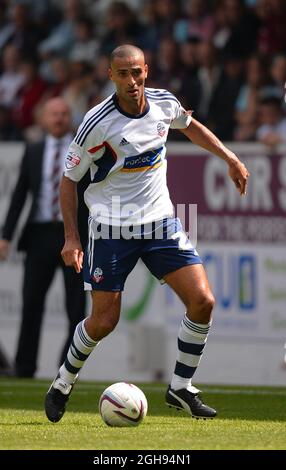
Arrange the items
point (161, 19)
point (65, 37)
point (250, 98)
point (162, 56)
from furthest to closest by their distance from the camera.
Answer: point (65, 37) < point (161, 19) < point (162, 56) < point (250, 98)

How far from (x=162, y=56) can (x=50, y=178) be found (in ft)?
15.0

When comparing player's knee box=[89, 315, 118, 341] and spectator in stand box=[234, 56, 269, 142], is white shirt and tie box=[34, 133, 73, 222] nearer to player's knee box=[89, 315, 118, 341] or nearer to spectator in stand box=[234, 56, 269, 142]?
spectator in stand box=[234, 56, 269, 142]

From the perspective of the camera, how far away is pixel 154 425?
28.8 ft

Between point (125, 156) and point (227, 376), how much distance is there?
5817 millimetres

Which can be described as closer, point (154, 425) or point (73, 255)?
point (73, 255)

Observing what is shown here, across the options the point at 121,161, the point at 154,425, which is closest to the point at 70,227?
the point at 121,161

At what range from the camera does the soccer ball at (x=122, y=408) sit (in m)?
8.55

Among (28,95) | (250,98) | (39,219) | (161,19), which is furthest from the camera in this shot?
(28,95)

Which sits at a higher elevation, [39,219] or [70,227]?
[70,227]

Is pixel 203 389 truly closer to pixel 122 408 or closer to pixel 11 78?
pixel 122 408

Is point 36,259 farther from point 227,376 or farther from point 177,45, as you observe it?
point 177,45

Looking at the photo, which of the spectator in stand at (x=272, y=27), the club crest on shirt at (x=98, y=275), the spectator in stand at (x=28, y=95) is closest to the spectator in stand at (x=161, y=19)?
the spectator in stand at (x=272, y=27)

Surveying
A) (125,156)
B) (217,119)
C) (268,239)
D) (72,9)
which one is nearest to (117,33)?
(72,9)

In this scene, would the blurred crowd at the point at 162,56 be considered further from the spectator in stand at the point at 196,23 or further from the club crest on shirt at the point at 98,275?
the club crest on shirt at the point at 98,275
